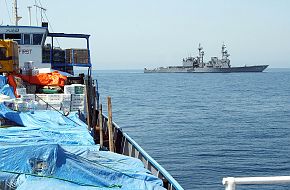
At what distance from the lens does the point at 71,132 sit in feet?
45.4

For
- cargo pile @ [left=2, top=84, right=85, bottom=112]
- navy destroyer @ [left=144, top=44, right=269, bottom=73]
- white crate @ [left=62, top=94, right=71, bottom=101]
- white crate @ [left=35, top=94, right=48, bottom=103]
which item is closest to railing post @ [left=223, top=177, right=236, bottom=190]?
cargo pile @ [left=2, top=84, right=85, bottom=112]

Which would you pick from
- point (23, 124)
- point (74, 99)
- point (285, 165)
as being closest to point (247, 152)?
point (285, 165)

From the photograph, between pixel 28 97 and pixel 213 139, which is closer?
pixel 28 97

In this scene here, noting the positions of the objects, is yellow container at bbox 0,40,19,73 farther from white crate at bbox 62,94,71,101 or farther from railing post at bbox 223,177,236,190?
railing post at bbox 223,177,236,190

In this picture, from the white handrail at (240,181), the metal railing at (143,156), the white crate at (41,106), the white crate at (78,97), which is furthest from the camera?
the white crate at (78,97)

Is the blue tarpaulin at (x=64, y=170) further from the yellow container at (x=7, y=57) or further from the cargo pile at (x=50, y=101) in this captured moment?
the yellow container at (x=7, y=57)

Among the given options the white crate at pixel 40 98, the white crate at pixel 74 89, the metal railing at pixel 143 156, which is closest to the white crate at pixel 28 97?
the white crate at pixel 40 98

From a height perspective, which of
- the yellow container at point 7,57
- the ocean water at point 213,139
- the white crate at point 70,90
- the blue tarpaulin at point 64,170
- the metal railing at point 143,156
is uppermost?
the yellow container at point 7,57

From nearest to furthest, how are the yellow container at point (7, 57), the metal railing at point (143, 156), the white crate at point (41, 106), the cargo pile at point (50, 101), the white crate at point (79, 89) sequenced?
the metal railing at point (143, 156) → the cargo pile at point (50, 101) → the white crate at point (41, 106) → the white crate at point (79, 89) → the yellow container at point (7, 57)

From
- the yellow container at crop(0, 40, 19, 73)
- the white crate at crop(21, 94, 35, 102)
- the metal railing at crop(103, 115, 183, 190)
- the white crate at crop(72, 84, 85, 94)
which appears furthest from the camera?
the yellow container at crop(0, 40, 19, 73)

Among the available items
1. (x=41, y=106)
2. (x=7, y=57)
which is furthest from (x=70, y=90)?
(x=7, y=57)

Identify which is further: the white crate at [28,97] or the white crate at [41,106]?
the white crate at [28,97]

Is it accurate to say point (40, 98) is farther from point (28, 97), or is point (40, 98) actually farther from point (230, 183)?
point (230, 183)

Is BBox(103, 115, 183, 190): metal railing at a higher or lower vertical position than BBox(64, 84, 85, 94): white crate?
lower
